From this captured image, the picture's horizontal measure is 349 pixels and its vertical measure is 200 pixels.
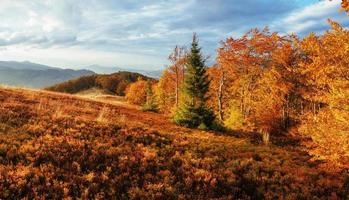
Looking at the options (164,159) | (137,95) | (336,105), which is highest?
(336,105)

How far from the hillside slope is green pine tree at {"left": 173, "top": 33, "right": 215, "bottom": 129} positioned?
8459mm

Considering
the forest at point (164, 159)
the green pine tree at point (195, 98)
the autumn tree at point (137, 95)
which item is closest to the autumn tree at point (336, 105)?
the forest at point (164, 159)

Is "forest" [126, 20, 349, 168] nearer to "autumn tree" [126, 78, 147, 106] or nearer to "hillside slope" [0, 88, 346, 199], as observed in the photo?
"hillside slope" [0, 88, 346, 199]

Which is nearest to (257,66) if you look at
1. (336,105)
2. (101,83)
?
(336,105)

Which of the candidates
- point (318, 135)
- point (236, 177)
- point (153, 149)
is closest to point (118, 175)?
point (153, 149)

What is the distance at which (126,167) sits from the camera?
1172 cm

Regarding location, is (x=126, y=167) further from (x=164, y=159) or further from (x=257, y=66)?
(x=257, y=66)

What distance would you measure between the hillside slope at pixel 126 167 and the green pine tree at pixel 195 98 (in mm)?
8459

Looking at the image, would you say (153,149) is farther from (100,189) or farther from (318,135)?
(318,135)

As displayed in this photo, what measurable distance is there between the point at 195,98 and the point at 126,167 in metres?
16.9

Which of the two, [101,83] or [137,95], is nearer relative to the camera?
[137,95]

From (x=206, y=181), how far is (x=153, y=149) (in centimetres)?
364

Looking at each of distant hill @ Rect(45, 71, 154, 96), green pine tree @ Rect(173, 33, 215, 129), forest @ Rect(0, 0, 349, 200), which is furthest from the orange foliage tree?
distant hill @ Rect(45, 71, 154, 96)

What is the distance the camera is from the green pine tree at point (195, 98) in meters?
26.2
